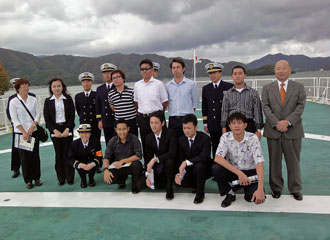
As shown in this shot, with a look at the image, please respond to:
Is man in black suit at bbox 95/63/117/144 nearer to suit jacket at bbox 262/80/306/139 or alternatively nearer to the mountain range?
suit jacket at bbox 262/80/306/139

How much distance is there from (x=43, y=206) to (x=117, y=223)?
1184 mm

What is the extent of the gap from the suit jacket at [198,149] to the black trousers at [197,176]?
0.28ft

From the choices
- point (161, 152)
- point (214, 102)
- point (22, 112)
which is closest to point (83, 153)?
point (22, 112)

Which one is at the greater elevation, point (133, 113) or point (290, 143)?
point (133, 113)

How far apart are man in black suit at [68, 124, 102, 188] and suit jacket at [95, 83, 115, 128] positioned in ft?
1.40

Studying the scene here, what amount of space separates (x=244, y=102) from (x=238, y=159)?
76cm

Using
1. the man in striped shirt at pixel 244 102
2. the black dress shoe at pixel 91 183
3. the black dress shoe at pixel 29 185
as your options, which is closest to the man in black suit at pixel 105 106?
the black dress shoe at pixel 91 183

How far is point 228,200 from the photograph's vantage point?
3.03m

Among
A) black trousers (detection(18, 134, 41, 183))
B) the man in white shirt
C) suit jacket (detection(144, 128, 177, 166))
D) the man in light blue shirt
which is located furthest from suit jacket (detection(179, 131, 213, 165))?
black trousers (detection(18, 134, 41, 183))

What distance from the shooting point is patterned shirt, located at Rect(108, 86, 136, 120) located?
157 inches

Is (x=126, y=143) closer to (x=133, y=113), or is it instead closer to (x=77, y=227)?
(x=133, y=113)

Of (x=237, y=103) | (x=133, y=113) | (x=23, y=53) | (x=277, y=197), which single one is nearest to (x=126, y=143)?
(x=133, y=113)

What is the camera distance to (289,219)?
2611 mm

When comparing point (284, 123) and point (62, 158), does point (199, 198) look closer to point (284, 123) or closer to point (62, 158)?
point (284, 123)
